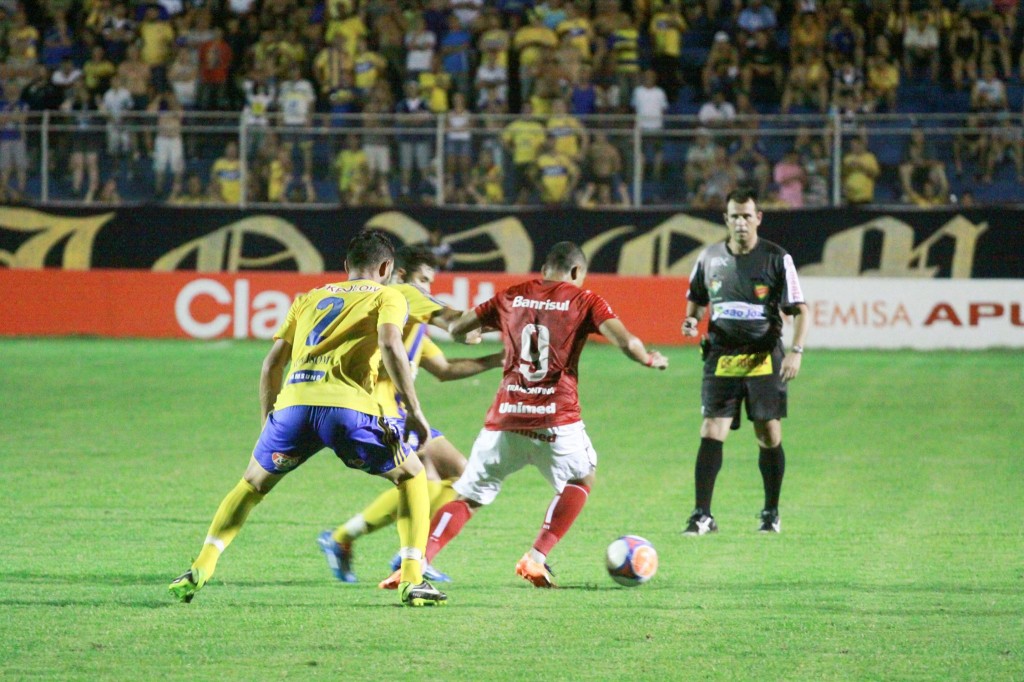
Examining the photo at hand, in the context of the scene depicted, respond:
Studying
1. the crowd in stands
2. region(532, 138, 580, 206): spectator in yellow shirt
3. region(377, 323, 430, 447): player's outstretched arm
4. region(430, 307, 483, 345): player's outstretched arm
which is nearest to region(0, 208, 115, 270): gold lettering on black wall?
the crowd in stands

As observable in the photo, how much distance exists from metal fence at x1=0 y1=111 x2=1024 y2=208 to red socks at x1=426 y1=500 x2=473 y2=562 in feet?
57.7

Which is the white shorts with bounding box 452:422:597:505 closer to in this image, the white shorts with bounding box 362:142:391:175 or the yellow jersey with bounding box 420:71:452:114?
the white shorts with bounding box 362:142:391:175

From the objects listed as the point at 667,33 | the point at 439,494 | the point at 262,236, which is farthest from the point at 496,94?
the point at 439,494

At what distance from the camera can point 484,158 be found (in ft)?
84.0

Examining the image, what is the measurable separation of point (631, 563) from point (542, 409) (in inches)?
36.3

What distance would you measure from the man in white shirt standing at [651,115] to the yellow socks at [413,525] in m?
18.2

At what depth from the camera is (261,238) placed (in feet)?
85.9

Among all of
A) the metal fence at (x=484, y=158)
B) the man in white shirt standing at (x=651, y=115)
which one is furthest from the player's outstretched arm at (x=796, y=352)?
the man in white shirt standing at (x=651, y=115)

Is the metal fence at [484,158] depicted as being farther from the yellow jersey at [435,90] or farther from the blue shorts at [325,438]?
the blue shorts at [325,438]

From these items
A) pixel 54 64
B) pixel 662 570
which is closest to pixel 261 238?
pixel 54 64

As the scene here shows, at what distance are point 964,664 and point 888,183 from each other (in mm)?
19603

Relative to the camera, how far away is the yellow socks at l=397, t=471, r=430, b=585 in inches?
292

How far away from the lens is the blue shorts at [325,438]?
24.1 ft

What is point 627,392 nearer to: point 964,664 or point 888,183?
point 888,183
